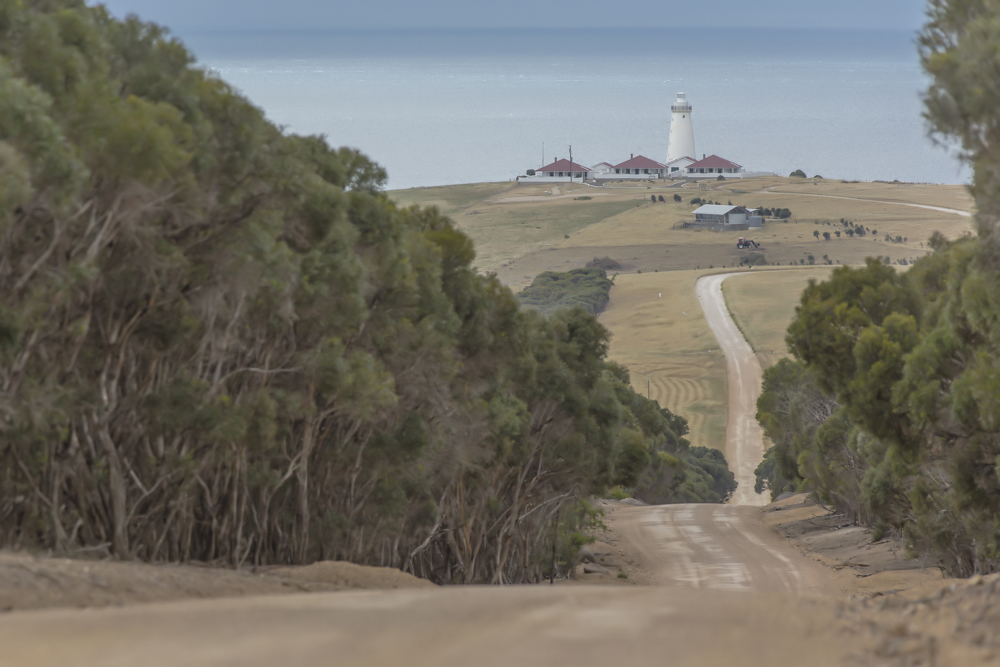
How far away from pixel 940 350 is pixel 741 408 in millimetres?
50217

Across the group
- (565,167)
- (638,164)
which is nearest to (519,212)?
(565,167)

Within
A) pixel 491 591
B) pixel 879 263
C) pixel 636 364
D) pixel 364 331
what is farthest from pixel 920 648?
pixel 636 364

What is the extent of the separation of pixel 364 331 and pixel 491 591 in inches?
364

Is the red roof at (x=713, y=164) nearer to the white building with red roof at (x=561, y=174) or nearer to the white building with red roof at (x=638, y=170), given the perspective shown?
the white building with red roof at (x=638, y=170)

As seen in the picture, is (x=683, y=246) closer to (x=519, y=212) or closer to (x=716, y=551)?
(x=519, y=212)

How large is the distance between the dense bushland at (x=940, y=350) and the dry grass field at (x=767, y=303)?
159 ft

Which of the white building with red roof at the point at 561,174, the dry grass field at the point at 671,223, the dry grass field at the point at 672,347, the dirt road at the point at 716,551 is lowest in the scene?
the dirt road at the point at 716,551

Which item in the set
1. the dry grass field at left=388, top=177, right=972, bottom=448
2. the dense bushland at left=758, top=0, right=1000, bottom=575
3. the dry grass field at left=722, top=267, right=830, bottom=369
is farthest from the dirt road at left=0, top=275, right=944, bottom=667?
the dry grass field at left=722, top=267, right=830, bottom=369

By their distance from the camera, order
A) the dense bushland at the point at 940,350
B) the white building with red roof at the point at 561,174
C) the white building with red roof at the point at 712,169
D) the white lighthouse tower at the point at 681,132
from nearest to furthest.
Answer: the dense bushland at the point at 940,350
the white building with red roof at the point at 712,169
the white building with red roof at the point at 561,174
the white lighthouse tower at the point at 681,132

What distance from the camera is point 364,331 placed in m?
17.1

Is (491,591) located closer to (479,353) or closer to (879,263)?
(479,353)

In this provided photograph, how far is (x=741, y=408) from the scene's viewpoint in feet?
222

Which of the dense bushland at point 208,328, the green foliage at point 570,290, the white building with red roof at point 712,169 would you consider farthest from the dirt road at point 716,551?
the white building with red roof at point 712,169

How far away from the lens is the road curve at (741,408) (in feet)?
202
